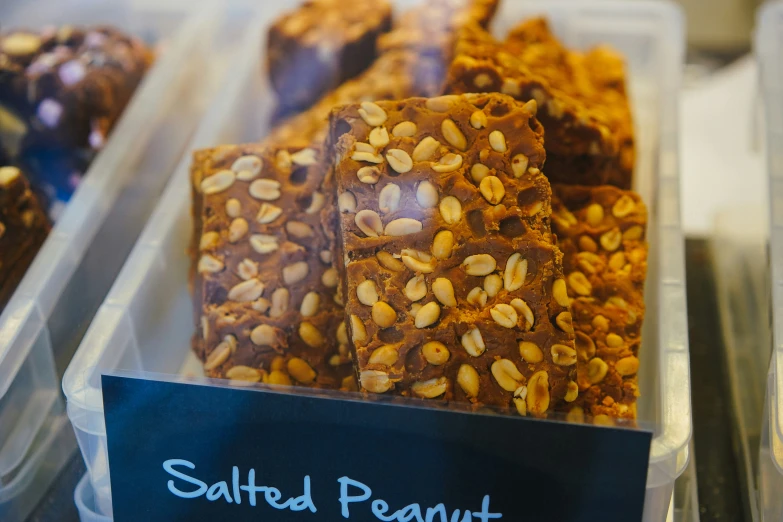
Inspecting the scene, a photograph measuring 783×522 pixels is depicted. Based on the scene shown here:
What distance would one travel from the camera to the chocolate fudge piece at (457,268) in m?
1.00

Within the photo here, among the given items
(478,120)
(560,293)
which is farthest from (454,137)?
(560,293)

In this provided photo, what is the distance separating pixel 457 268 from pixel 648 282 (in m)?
0.45

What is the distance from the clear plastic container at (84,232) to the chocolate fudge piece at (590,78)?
0.75m

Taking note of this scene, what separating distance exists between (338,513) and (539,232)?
1.41 ft

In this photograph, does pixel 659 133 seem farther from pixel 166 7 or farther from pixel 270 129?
pixel 166 7

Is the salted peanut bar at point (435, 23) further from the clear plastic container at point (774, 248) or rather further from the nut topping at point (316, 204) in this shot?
the clear plastic container at point (774, 248)

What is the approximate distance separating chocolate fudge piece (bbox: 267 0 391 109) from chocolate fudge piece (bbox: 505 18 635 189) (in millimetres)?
321

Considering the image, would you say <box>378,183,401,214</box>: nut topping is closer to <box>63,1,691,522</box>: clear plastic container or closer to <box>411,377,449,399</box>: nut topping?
<box>411,377,449,399</box>: nut topping

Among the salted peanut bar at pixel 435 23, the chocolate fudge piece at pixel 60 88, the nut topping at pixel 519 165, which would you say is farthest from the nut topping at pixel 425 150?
the chocolate fudge piece at pixel 60 88

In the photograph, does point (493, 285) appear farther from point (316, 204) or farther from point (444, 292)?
point (316, 204)

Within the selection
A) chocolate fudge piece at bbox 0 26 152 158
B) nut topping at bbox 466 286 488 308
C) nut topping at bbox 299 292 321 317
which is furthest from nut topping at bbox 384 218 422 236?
chocolate fudge piece at bbox 0 26 152 158

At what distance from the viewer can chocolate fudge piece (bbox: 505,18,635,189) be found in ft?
4.50

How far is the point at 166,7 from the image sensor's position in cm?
194

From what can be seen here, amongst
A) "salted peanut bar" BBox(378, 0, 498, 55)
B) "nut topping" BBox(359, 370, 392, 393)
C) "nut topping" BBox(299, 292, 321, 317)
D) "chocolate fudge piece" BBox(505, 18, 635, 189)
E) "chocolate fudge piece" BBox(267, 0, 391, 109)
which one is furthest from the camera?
"chocolate fudge piece" BBox(267, 0, 391, 109)
